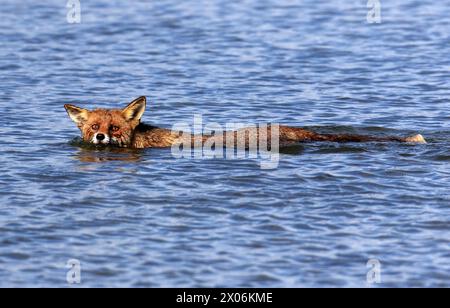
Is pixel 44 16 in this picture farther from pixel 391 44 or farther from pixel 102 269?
pixel 102 269

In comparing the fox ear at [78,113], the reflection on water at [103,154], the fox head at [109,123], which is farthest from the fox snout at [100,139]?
the fox ear at [78,113]

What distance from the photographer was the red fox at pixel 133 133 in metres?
13.7

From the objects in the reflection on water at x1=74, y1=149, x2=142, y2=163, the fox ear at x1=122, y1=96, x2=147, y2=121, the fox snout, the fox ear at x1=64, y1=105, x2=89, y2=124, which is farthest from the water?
the fox ear at x1=122, y1=96, x2=147, y2=121

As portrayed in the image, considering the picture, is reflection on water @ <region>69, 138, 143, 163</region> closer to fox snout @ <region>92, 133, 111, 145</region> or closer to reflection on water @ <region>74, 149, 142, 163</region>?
reflection on water @ <region>74, 149, 142, 163</region>

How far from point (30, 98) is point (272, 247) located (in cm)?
817

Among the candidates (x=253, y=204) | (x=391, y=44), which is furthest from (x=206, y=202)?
(x=391, y=44)

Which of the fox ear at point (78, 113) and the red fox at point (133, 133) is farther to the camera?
the fox ear at point (78, 113)

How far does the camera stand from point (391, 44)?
21.5 metres

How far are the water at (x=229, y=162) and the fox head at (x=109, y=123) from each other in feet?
0.72

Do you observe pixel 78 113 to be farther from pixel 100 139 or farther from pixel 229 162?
pixel 229 162

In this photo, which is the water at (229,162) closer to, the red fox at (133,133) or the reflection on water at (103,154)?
the reflection on water at (103,154)

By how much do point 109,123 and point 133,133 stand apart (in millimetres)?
387

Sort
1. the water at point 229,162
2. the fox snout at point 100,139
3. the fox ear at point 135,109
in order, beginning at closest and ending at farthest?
the water at point 229,162
the fox snout at point 100,139
the fox ear at point 135,109
